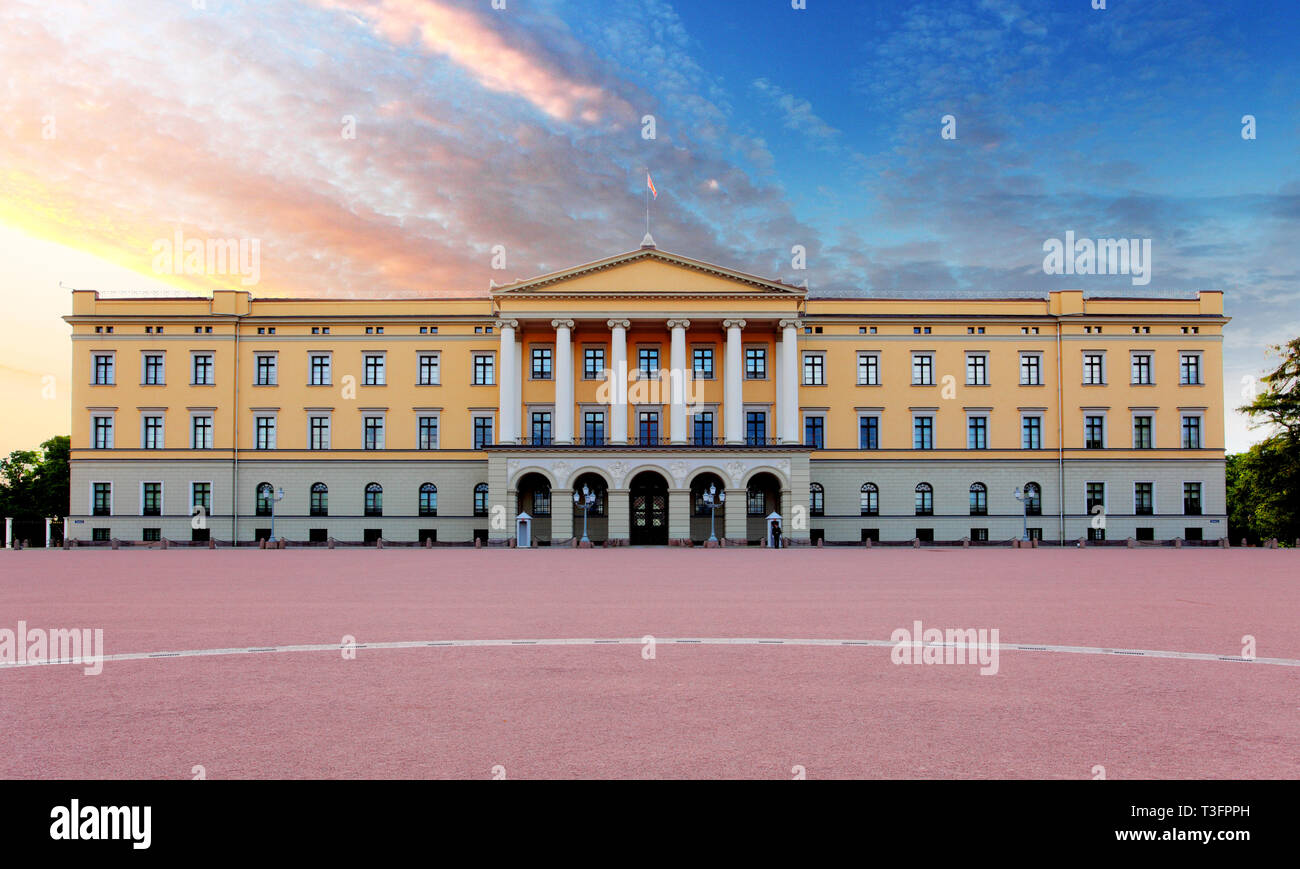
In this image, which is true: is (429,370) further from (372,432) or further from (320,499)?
(320,499)

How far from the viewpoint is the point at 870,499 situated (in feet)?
209

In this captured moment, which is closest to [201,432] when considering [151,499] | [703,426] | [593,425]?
[151,499]

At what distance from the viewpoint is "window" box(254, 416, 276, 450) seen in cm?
6469

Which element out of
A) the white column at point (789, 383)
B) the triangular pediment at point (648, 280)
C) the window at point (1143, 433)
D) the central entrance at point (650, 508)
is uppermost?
the triangular pediment at point (648, 280)

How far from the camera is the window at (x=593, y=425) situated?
62656mm

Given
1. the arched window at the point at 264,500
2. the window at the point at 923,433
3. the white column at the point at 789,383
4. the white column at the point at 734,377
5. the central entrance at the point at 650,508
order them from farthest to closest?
the window at the point at 923,433 < the arched window at the point at 264,500 < the central entrance at the point at 650,508 < the white column at the point at 734,377 < the white column at the point at 789,383

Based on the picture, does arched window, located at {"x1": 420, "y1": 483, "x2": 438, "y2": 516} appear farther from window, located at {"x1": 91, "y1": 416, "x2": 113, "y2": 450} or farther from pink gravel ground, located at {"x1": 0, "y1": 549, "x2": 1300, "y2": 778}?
pink gravel ground, located at {"x1": 0, "y1": 549, "x2": 1300, "y2": 778}

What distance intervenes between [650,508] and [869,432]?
16.4 metres

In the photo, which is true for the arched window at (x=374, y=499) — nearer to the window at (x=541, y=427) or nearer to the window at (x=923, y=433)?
the window at (x=541, y=427)

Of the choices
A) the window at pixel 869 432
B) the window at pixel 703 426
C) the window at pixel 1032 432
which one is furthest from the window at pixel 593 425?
the window at pixel 1032 432

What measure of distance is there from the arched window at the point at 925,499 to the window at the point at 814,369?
9970mm

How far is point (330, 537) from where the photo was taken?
60.9 meters
